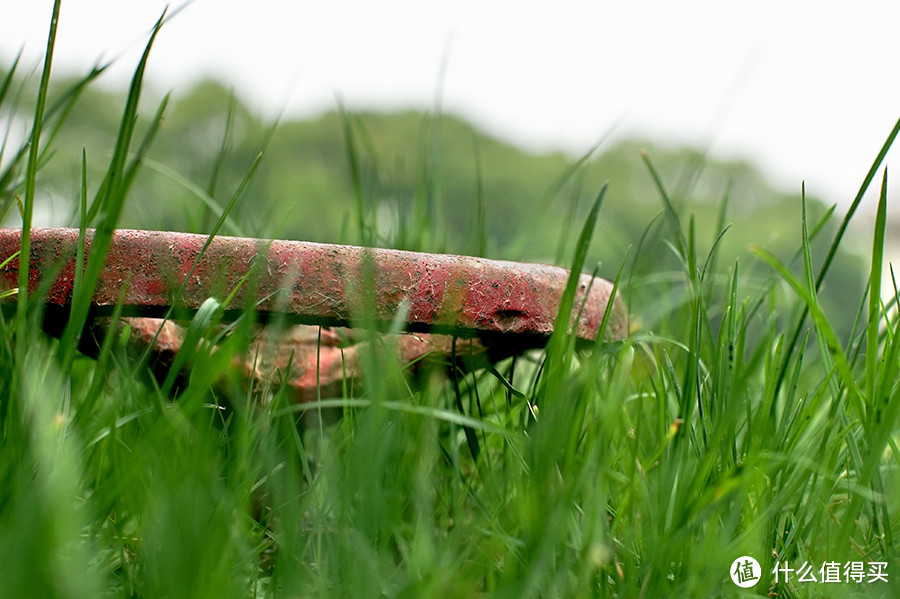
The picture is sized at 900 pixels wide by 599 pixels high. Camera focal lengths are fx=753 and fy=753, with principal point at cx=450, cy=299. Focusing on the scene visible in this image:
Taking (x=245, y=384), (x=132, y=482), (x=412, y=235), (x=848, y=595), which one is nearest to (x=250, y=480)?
(x=132, y=482)

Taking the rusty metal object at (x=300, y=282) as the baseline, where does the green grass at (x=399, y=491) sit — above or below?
below

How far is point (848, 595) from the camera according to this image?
23.7 inches

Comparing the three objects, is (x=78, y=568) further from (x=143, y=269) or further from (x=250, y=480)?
(x=143, y=269)

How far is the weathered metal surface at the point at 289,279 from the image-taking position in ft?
2.28

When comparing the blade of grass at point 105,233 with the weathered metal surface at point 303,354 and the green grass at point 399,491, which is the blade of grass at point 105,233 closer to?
the green grass at point 399,491

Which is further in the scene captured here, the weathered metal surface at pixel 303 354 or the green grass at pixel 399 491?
the weathered metal surface at pixel 303 354

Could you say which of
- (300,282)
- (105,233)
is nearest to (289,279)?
(300,282)

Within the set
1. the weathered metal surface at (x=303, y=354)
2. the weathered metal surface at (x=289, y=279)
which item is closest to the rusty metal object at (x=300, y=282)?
the weathered metal surface at (x=289, y=279)

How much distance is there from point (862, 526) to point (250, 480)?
61 cm

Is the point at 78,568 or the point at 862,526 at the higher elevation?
the point at 78,568

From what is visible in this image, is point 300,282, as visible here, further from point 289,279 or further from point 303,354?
point 303,354

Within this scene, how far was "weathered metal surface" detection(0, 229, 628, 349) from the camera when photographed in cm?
69

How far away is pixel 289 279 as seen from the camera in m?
0.69

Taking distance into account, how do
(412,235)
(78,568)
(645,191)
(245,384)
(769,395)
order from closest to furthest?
(78,568)
(769,395)
(245,384)
(412,235)
(645,191)
